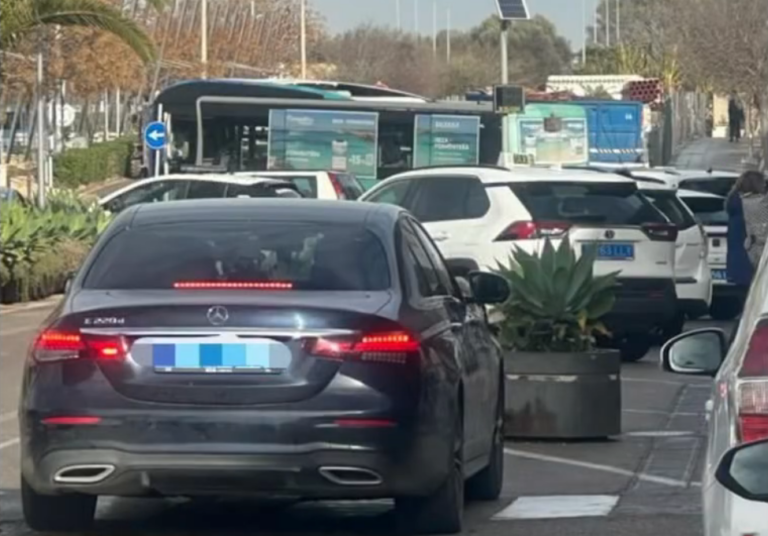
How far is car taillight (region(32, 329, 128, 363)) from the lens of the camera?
8.23 meters

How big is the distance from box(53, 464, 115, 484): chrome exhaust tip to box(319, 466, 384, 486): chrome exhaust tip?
2.89 ft

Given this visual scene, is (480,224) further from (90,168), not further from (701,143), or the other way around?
(701,143)

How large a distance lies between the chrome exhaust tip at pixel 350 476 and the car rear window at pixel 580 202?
10233 mm

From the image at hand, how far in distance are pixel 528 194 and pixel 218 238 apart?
986cm

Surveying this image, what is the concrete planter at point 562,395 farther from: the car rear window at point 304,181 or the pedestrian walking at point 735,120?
the pedestrian walking at point 735,120

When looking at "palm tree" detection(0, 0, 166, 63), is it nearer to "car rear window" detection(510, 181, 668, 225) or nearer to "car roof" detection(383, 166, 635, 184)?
"car roof" detection(383, 166, 635, 184)

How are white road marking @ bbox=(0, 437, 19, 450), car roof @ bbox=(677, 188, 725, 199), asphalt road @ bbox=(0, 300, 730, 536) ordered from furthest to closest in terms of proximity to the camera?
car roof @ bbox=(677, 188, 725, 199), white road marking @ bbox=(0, 437, 19, 450), asphalt road @ bbox=(0, 300, 730, 536)

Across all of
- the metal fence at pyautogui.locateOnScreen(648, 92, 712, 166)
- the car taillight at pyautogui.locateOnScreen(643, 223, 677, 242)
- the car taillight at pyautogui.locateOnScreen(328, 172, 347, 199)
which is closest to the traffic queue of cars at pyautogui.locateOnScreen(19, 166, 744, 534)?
the car taillight at pyautogui.locateOnScreen(643, 223, 677, 242)

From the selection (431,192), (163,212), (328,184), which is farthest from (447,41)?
(163,212)

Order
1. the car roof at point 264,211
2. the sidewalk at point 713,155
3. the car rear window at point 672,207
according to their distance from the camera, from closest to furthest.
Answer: the car roof at point 264,211 < the car rear window at point 672,207 < the sidewalk at point 713,155

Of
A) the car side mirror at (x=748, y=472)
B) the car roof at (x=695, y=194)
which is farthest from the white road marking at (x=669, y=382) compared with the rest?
the car side mirror at (x=748, y=472)

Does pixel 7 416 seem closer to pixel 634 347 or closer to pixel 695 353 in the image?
pixel 634 347

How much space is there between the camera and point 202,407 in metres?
8.20

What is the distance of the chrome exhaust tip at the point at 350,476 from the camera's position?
26.9 ft
